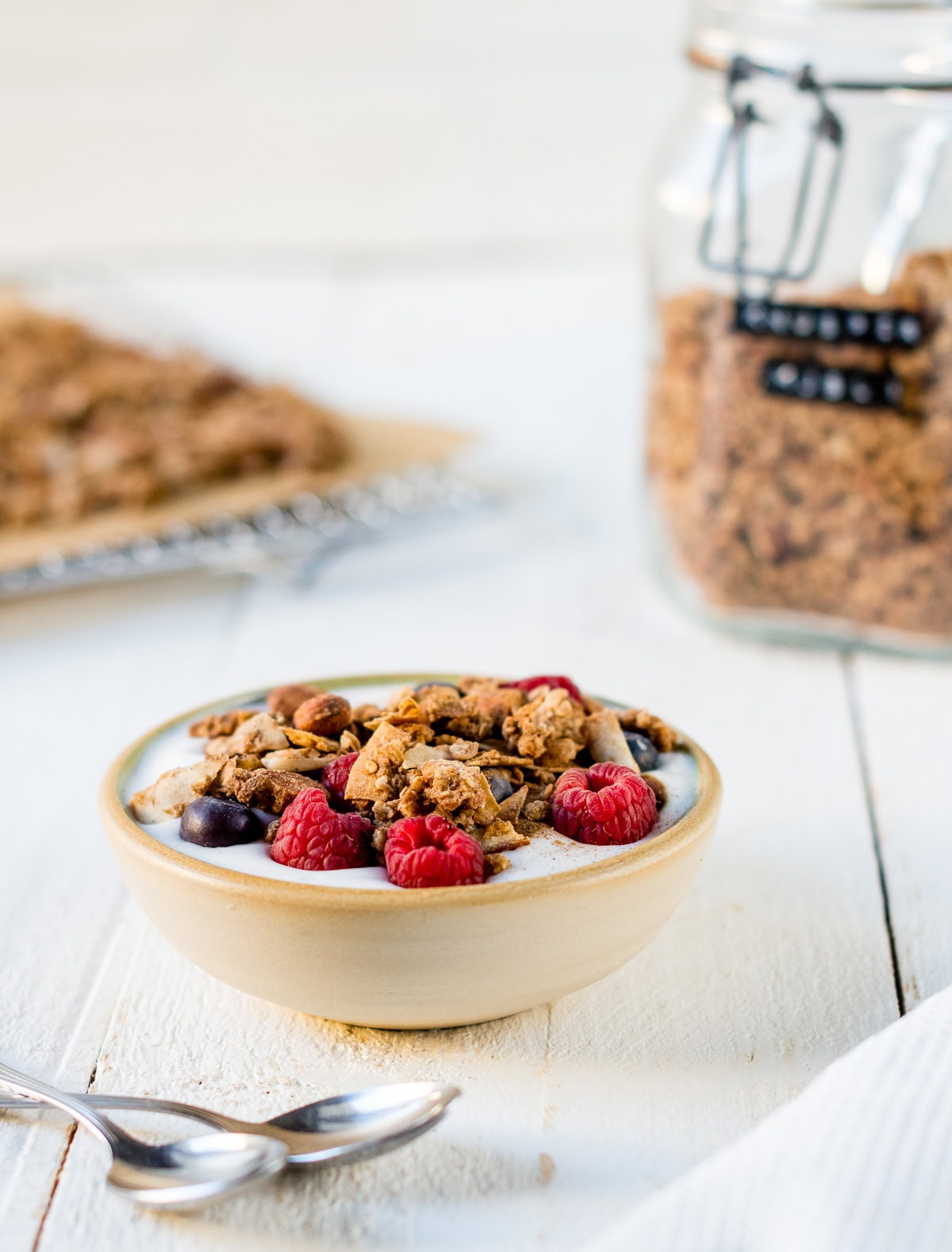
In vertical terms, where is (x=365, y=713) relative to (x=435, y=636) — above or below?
above

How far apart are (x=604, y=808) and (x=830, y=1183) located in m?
0.18

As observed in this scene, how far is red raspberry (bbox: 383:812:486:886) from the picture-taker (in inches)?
23.6

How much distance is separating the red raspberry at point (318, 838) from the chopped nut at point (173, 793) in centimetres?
6

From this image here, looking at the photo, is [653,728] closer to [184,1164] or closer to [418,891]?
[418,891]

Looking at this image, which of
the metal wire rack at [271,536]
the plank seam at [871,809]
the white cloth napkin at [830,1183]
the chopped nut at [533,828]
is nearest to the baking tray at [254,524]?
the metal wire rack at [271,536]

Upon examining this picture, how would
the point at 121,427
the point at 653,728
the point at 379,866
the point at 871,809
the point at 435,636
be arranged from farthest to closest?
1. the point at 121,427
2. the point at 435,636
3. the point at 871,809
4. the point at 653,728
5. the point at 379,866

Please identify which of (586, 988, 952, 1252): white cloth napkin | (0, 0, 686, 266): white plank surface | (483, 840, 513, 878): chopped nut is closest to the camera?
(586, 988, 952, 1252): white cloth napkin

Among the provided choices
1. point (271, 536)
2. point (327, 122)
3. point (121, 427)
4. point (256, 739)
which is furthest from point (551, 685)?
point (327, 122)

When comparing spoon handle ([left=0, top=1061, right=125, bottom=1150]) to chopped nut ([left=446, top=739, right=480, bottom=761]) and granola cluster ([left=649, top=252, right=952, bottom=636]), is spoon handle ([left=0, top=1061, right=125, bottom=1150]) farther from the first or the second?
granola cluster ([left=649, top=252, right=952, bottom=636])

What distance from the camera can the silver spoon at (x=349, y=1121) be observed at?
1.90 feet

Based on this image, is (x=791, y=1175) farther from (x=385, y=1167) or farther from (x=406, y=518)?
(x=406, y=518)

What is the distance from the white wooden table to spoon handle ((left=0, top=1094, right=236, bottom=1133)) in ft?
0.04

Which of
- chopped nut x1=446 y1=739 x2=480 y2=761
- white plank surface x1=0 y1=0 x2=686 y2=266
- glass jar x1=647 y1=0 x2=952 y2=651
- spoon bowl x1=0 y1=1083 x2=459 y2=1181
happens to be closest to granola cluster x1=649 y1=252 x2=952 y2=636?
glass jar x1=647 y1=0 x2=952 y2=651

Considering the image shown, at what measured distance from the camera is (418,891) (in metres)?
0.59
